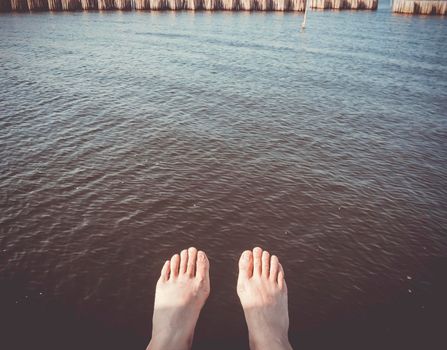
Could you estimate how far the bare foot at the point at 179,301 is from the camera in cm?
449

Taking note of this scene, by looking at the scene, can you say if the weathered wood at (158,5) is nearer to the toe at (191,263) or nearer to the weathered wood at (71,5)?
the weathered wood at (71,5)

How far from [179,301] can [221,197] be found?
17.0ft

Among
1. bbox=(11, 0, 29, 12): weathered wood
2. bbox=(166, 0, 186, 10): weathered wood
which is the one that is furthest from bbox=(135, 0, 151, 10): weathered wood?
bbox=(11, 0, 29, 12): weathered wood

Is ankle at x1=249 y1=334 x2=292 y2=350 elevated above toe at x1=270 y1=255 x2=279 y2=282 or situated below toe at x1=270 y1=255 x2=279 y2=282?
below

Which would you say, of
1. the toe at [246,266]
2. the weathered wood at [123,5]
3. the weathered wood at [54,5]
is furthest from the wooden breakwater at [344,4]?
the toe at [246,266]

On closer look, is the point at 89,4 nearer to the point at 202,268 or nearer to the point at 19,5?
the point at 19,5

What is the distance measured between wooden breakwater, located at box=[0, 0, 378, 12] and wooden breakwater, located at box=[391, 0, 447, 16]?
415 inches

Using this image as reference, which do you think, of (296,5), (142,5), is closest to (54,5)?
(142,5)

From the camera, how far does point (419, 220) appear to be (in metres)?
9.05

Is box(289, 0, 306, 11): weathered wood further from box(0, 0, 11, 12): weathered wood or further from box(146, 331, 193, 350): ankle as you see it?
box(146, 331, 193, 350): ankle

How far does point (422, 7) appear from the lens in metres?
57.8

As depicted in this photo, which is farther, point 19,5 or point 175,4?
point 175,4

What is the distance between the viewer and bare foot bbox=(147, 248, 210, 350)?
4493 mm

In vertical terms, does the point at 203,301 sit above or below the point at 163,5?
below
